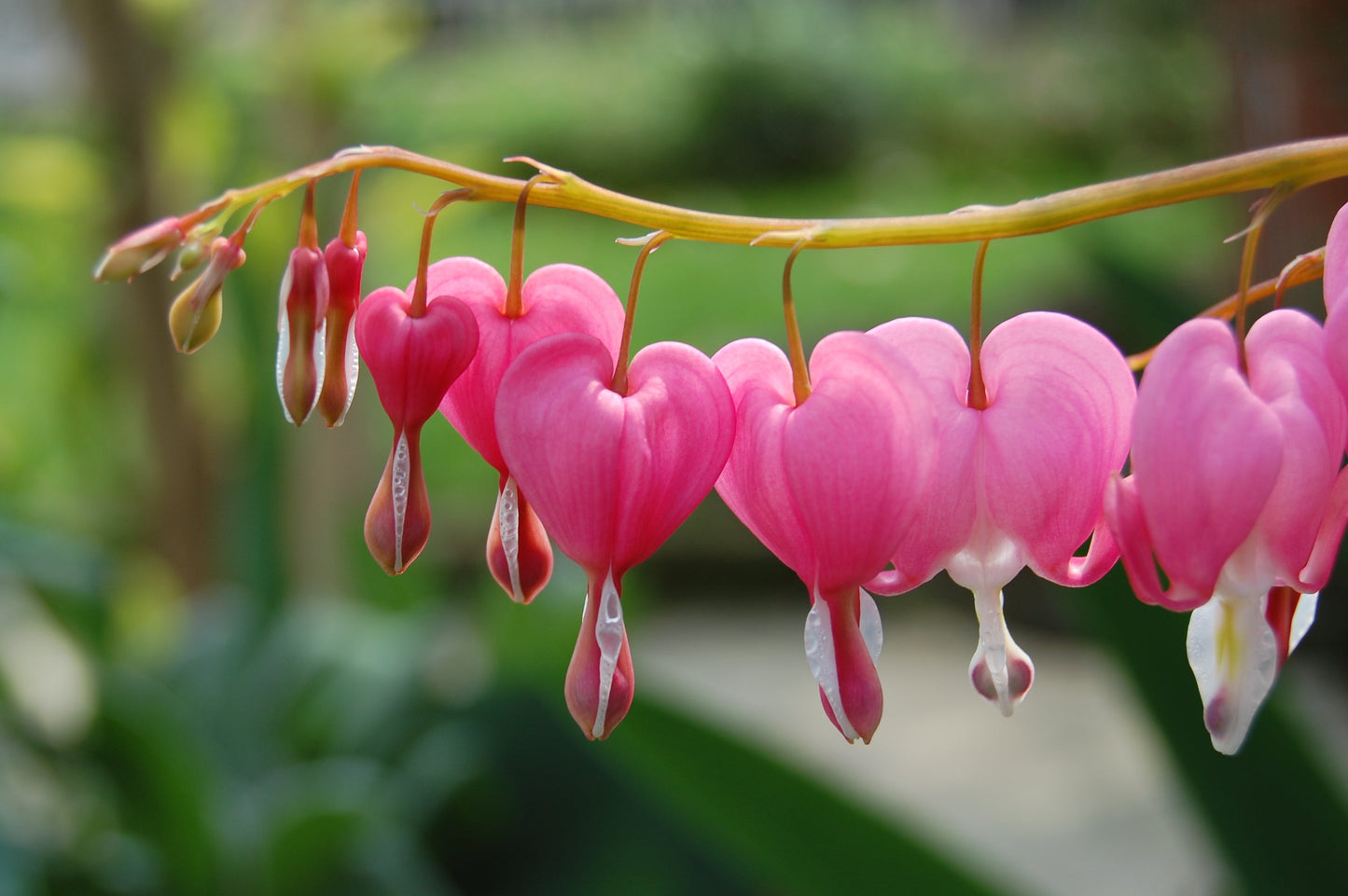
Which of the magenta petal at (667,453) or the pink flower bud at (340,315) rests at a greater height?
the pink flower bud at (340,315)

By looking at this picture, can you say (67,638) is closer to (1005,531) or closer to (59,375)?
(59,375)

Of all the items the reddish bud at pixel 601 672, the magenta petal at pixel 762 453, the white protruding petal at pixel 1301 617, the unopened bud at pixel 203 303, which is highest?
the unopened bud at pixel 203 303

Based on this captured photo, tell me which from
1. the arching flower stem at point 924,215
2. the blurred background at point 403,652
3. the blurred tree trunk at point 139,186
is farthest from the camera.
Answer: the blurred tree trunk at point 139,186

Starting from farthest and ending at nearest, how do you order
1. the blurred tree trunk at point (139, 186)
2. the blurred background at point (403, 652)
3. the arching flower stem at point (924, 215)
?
the blurred tree trunk at point (139, 186) < the blurred background at point (403, 652) < the arching flower stem at point (924, 215)

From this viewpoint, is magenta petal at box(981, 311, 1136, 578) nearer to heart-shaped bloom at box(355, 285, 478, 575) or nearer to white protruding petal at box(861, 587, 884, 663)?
white protruding petal at box(861, 587, 884, 663)

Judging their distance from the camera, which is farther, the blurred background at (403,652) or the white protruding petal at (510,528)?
the blurred background at (403,652)

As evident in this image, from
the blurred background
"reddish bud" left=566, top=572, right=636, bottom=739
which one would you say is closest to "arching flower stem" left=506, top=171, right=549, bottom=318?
"reddish bud" left=566, top=572, right=636, bottom=739

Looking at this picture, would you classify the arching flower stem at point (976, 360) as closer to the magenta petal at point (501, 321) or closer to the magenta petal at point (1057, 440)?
the magenta petal at point (1057, 440)

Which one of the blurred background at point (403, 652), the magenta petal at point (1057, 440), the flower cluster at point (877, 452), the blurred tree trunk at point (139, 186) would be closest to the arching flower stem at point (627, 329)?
the flower cluster at point (877, 452)
